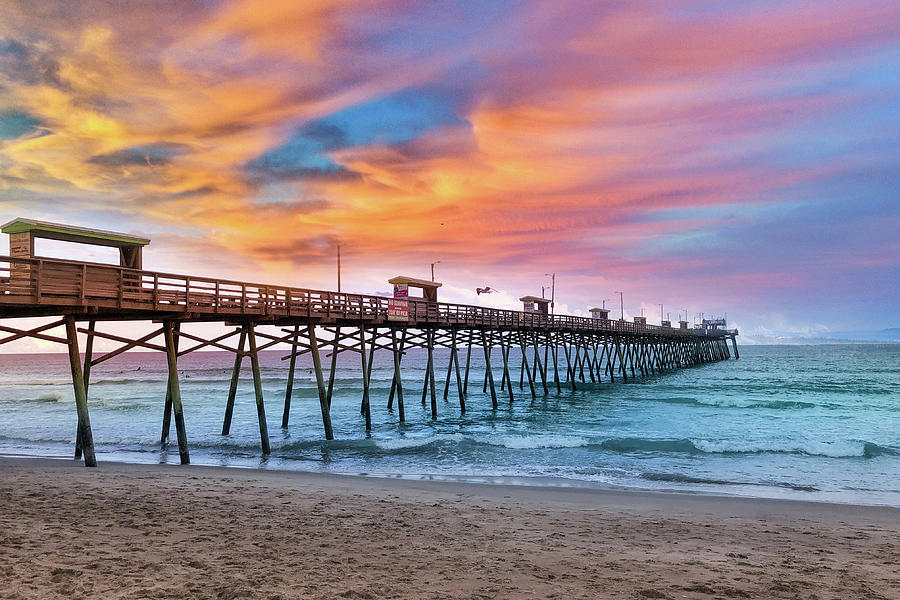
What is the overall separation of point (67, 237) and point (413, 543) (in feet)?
43.6

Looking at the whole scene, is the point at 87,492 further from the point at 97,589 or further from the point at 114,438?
the point at 114,438

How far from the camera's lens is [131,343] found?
1476 cm

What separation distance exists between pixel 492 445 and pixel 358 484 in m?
Result: 8.06

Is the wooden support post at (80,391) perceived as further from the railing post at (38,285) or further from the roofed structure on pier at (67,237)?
the roofed structure on pier at (67,237)

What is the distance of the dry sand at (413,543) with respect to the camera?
5664 mm

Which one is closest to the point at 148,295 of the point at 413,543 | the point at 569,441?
the point at 413,543

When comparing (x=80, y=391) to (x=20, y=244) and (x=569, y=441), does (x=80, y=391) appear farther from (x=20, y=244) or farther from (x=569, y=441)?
(x=569, y=441)

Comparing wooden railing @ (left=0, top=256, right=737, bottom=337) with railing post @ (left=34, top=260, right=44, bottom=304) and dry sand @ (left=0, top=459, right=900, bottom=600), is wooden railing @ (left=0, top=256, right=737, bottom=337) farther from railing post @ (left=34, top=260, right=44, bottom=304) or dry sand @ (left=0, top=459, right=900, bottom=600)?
dry sand @ (left=0, top=459, right=900, bottom=600)

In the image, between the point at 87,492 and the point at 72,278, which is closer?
the point at 87,492

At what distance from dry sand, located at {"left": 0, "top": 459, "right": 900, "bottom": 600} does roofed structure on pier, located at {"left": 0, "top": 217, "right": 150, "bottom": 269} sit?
6250mm

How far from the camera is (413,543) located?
729 centimetres

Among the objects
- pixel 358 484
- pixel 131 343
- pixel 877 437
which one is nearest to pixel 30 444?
pixel 131 343

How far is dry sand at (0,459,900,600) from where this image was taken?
5.66 m

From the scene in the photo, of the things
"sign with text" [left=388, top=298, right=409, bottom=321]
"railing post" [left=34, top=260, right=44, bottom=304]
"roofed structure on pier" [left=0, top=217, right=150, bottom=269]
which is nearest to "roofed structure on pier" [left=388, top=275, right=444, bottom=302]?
"sign with text" [left=388, top=298, right=409, bottom=321]
